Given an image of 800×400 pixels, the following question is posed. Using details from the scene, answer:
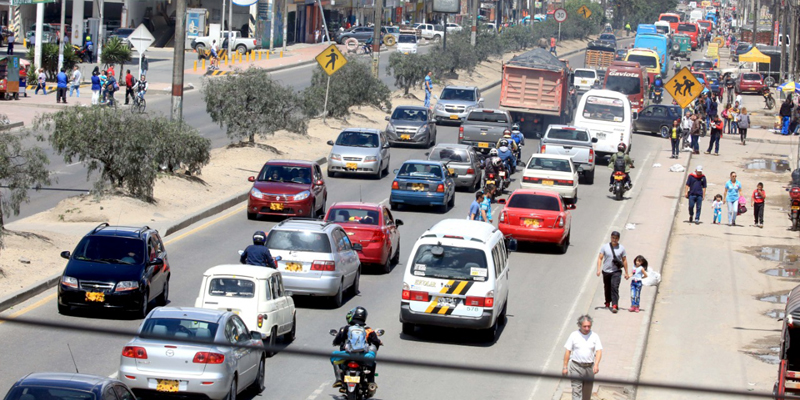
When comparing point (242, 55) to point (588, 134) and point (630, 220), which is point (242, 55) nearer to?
point (588, 134)

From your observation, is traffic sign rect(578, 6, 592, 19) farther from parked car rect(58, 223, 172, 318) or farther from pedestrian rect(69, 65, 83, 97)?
parked car rect(58, 223, 172, 318)

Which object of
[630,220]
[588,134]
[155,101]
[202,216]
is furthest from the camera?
[155,101]

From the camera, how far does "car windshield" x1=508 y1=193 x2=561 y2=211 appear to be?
24.8 meters

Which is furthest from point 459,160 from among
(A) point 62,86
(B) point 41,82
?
(B) point 41,82

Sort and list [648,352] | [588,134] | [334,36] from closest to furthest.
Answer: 1. [648,352]
2. [588,134]
3. [334,36]

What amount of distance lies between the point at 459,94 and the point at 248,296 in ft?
111

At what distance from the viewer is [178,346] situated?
39.6 ft

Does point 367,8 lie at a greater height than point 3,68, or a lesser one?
greater

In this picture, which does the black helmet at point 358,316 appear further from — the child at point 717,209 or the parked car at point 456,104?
the parked car at point 456,104

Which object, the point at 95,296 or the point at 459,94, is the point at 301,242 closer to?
the point at 95,296

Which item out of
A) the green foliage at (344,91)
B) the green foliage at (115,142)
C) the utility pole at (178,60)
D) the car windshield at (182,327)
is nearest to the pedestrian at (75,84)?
the green foliage at (344,91)

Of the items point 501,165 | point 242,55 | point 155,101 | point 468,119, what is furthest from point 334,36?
point 501,165

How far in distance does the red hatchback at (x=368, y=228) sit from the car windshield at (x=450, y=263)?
421 centimetres

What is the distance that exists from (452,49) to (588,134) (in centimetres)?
3254
